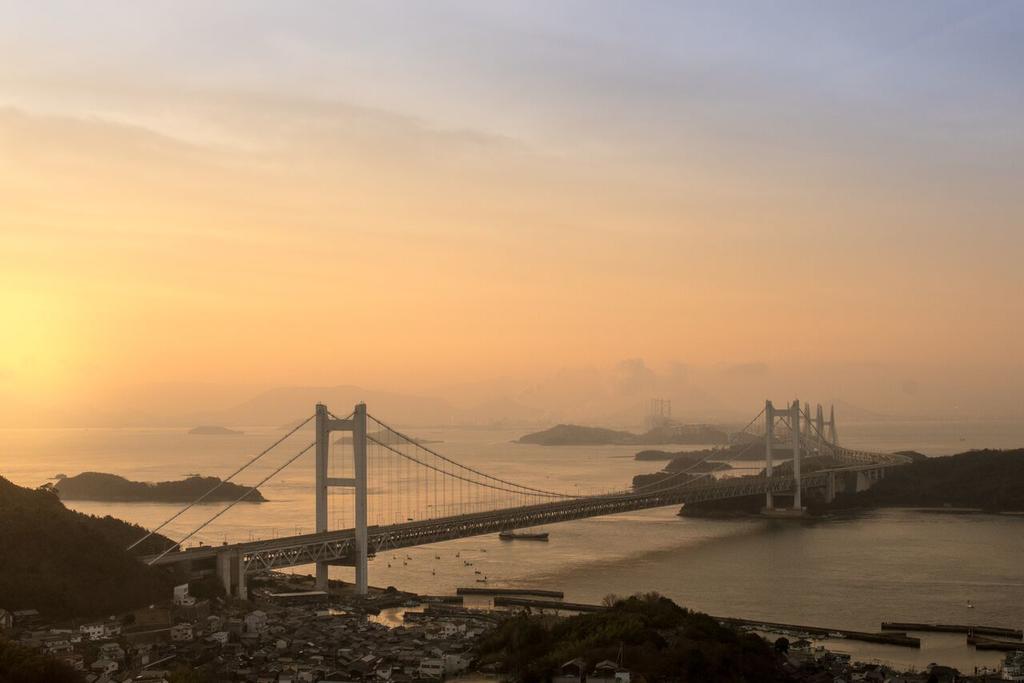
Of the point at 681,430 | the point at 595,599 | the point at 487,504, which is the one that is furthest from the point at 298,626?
the point at 681,430

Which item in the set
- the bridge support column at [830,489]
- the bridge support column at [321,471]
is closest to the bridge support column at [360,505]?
the bridge support column at [321,471]

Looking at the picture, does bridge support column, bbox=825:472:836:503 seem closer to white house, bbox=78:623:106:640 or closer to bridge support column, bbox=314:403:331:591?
bridge support column, bbox=314:403:331:591

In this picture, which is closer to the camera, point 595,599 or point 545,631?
point 545,631

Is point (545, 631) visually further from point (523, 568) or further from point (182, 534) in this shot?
point (182, 534)

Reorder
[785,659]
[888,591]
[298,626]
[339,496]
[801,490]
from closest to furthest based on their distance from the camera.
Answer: [785,659] < [298,626] < [888,591] < [801,490] < [339,496]

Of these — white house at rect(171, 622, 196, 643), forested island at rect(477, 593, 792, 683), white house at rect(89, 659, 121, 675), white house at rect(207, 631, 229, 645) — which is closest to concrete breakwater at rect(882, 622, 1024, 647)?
Result: forested island at rect(477, 593, 792, 683)

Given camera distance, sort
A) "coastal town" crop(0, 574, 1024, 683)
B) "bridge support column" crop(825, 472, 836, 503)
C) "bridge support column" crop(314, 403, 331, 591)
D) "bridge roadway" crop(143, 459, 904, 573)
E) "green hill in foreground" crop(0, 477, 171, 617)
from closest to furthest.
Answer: "coastal town" crop(0, 574, 1024, 683), "green hill in foreground" crop(0, 477, 171, 617), "bridge roadway" crop(143, 459, 904, 573), "bridge support column" crop(314, 403, 331, 591), "bridge support column" crop(825, 472, 836, 503)
